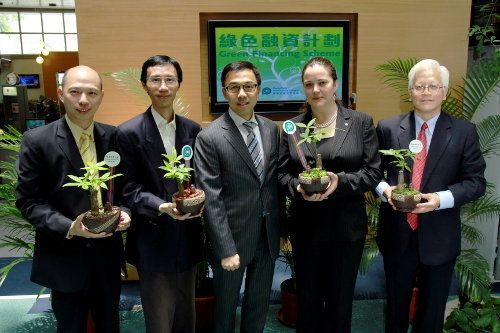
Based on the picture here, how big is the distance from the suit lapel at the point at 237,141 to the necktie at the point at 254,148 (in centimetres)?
4

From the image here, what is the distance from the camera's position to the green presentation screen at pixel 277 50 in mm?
3793

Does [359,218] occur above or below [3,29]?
below

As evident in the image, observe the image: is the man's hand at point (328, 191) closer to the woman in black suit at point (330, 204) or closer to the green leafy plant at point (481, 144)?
the woman in black suit at point (330, 204)

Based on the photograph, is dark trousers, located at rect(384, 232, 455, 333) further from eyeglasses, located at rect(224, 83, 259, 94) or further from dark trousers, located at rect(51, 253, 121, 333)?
dark trousers, located at rect(51, 253, 121, 333)

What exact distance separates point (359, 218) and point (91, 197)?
1.34 metres

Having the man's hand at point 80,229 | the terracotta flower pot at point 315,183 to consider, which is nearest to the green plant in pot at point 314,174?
the terracotta flower pot at point 315,183

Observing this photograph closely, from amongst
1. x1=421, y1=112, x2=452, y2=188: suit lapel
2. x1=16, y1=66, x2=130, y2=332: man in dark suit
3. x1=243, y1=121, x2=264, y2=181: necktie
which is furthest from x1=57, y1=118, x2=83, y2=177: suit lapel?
x1=421, y1=112, x2=452, y2=188: suit lapel

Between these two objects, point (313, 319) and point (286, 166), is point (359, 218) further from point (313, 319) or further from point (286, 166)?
point (313, 319)

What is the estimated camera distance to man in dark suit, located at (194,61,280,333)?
7.07 feet

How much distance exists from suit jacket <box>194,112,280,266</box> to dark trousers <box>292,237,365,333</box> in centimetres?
24

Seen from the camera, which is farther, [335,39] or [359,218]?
[335,39]

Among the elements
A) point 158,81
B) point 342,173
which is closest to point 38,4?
point 158,81

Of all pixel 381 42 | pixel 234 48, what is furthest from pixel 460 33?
pixel 234 48

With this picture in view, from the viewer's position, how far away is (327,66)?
2.19m
